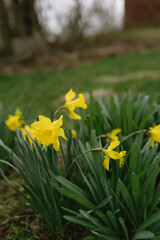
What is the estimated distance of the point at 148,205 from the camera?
116 centimetres

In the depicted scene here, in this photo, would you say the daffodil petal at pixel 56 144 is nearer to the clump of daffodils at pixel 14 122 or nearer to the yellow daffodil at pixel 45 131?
the yellow daffodil at pixel 45 131

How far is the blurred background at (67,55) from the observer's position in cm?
488

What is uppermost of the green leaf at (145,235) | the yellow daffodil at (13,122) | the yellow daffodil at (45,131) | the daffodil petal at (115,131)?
the yellow daffodil at (45,131)

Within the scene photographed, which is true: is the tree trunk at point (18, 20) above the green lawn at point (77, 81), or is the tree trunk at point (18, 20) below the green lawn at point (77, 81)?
above

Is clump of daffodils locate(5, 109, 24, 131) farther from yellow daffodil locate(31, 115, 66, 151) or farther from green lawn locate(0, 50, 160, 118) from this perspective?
green lawn locate(0, 50, 160, 118)

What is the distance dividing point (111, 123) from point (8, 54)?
303 inches

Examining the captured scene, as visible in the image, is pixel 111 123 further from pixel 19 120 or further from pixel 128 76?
pixel 128 76

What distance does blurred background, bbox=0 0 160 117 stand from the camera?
4.88m

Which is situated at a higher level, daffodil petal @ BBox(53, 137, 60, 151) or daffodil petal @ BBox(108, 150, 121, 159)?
daffodil petal @ BBox(53, 137, 60, 151)

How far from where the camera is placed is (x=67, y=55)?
8648 millimetres

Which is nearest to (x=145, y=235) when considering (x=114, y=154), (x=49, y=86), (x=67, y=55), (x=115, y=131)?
(x=114, y=154)

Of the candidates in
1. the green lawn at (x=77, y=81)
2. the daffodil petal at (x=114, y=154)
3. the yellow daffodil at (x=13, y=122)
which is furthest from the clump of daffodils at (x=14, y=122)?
the green lawn at (x=77, y=81)

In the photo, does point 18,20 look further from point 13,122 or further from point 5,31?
point 13,122

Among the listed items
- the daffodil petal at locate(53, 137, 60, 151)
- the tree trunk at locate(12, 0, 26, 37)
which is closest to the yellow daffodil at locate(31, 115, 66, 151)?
the daffodil petal at locate(53, 137, 60, 151)
